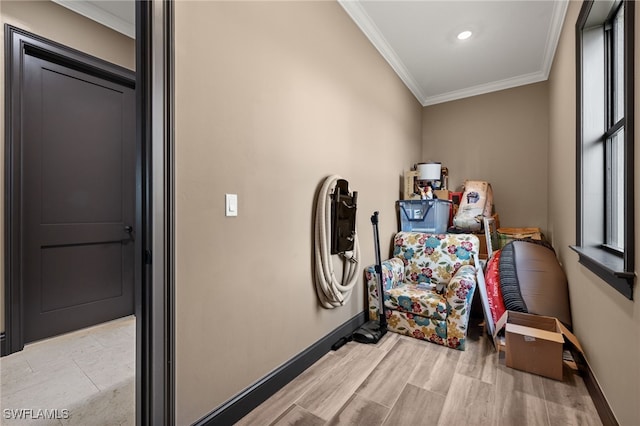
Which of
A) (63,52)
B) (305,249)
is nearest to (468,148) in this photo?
(305,249)

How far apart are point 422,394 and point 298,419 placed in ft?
2.48

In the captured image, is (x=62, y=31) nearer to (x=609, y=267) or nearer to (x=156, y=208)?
(x=156, y=208)

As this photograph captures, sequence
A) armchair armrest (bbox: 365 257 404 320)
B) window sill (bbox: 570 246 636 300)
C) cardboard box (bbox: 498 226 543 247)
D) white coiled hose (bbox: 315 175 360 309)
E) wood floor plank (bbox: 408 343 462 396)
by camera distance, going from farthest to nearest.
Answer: cardboard box (bbox: 498 226 543 247), armchair armrest (bbox: 365 257 404 320), white coiled hose (bbox: 315 175 360 309), wood floor plank (bbox: 408 343 462 396), window sill (bbox: 570 246 636 300)

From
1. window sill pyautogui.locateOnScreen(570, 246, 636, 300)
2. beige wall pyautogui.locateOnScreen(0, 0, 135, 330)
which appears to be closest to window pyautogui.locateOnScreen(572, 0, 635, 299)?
window sill pyautogui.locateOnScreen(570, 246, 636, 300)

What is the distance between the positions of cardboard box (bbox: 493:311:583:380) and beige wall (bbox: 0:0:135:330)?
3.64 m

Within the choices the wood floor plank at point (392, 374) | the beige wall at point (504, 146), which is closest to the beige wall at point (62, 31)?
the wood floor plank at point (392, 374)

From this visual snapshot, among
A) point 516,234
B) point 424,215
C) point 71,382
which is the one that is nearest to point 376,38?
point 424,215

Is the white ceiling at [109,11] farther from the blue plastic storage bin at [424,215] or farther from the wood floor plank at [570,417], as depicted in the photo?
the wood floor plank at [570,417]

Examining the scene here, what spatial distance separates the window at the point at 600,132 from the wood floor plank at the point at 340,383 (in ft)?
4.82

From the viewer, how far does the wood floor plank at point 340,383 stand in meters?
1.61

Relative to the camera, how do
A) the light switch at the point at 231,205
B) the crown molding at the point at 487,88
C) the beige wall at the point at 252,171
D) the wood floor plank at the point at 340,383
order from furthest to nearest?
the crown molding at the point at 487,88 → the wood floor plank at the point at 340,383 → the light switch at the point at 231,205 → the beige wall at the point at 252,171

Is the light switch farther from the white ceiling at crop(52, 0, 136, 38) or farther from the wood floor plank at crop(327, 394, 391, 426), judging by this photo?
the white ceiling at crop(52, 0, 136, 38)

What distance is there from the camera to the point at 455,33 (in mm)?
2785

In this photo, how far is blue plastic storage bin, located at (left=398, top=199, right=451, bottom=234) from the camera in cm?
327
